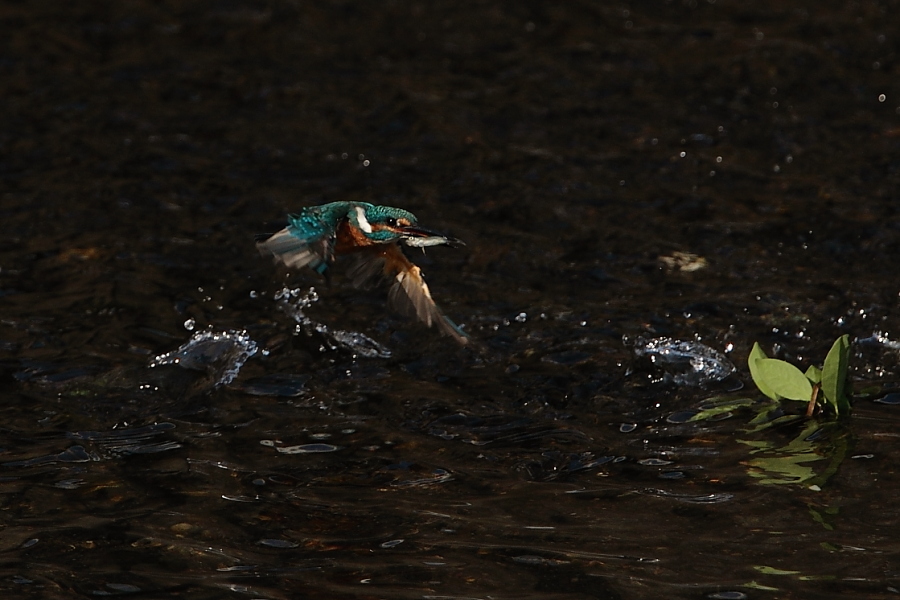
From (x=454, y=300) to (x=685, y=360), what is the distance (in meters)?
1.31

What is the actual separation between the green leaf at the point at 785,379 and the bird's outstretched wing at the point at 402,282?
121 centimetres

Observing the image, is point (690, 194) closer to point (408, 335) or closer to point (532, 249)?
point (532, 249)

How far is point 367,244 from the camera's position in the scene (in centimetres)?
491

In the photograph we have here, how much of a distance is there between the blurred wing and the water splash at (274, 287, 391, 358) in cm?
78

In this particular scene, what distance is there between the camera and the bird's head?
15.4 feet

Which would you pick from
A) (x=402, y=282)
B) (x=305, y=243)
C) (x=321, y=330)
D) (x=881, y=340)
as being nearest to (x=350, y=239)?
(x=305, y=243)

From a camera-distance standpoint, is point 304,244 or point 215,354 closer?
point 304,244

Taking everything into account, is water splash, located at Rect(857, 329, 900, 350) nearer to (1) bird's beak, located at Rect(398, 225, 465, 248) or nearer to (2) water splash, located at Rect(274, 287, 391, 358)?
(1) bird's beak, located at Rect(398, 225, 465, 248)

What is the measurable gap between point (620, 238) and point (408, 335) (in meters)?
1.52

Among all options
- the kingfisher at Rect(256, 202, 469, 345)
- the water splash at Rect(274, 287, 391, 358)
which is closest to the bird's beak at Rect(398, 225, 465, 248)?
the kingfisher at Rect(256, 202, 469, 345)

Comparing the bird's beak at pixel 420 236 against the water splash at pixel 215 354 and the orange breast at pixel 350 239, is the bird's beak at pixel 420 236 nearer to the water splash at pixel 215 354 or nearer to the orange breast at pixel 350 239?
the orange breast at pixel 350 239

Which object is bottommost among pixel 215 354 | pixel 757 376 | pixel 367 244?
pixel 215 354

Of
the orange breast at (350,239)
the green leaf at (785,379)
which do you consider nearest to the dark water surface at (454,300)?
the green leaf at (785,379)

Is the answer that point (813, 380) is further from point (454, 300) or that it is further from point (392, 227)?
point (454, 300)
